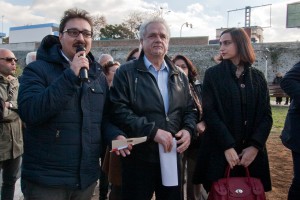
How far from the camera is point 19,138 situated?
432 cm

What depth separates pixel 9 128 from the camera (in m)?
4.19

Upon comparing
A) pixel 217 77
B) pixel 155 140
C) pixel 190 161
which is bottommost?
pixel 190 161

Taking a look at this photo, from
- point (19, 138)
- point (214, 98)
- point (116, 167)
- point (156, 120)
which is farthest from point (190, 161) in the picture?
point (19, 138)

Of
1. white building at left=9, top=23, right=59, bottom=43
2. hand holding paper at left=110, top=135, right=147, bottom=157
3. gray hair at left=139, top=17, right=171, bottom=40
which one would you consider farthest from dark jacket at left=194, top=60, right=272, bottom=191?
white building at left=9, top=23, right=59, bottom=43

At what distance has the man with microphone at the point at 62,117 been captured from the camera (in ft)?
7.40

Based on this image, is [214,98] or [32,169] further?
[214,98]

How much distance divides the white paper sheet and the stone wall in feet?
103

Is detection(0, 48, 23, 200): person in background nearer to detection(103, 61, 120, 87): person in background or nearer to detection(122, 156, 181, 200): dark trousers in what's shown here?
detection(103, 61, 120, 87): person in background

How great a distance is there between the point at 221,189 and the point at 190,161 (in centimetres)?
145

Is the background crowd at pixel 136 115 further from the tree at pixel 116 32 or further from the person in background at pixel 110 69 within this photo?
the tree at pixel 116 32

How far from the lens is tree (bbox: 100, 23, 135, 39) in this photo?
52.8m

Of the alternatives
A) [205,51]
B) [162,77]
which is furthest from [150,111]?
[205,51]

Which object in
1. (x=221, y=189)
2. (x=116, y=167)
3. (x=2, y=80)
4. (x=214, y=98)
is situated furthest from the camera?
(x=2, y=80)

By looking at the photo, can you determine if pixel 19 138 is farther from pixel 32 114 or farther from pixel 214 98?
pixel 214 98
